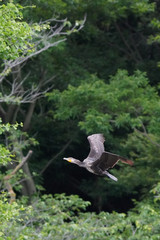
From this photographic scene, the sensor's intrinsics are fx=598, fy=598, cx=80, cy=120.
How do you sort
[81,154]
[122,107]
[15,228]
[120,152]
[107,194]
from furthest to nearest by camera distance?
1. [81,154]
2. [107,194]
3. [120,152]
4. [122,107]
5. [15,228]

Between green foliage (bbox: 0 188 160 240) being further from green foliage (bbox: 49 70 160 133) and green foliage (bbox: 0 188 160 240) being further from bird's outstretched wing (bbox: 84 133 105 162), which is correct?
bird's outstretched wing (bbox: 84 133 105 162)

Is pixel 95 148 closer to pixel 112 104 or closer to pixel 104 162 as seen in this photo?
pixel 104 162

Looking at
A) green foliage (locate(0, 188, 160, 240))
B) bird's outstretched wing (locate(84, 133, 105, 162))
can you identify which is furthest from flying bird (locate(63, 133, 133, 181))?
green foliage (locate(0, 188, 160, 240))

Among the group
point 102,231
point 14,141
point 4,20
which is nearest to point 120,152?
point 14,141

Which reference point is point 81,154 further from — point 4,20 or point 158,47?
point 4,20

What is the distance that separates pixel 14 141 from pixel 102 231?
10.9ft

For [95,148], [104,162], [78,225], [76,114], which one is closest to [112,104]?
[76,114]

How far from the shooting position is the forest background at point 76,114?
10.0 m

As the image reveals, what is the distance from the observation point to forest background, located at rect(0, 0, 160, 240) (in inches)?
396

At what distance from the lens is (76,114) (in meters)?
12.6

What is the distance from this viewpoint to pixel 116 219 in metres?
10.9

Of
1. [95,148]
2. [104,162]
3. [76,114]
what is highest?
[95,148]

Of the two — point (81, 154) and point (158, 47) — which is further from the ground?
point (158, 47)

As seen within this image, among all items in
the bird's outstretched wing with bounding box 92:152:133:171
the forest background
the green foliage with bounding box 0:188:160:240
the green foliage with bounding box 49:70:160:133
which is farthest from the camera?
the green foliage with bounding box 49:70:160:133
